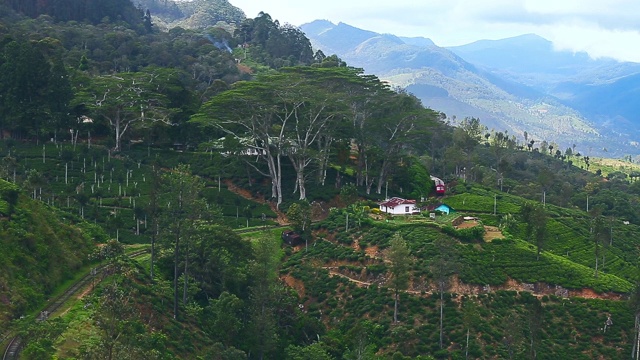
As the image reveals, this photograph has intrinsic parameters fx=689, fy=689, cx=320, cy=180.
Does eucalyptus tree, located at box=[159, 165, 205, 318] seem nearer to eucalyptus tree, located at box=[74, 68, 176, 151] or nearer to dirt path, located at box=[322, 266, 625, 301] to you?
dirt path, located at box=[322, 266, 625, 301]

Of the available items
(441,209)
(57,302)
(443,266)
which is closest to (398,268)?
(443,266)

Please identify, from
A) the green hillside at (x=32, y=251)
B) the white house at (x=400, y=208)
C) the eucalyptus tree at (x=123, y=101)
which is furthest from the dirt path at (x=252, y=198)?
the green hillside at (x=32, y=251)

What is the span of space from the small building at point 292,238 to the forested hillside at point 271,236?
140 millimetres

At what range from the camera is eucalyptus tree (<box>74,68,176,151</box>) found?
196 ft

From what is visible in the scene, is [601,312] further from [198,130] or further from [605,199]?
[605,199]

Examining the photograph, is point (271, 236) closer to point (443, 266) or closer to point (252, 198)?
point (443, 266)

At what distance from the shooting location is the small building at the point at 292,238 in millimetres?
49812

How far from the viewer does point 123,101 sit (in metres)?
60.0

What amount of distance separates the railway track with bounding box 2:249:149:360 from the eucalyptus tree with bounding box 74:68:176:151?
28.1 m

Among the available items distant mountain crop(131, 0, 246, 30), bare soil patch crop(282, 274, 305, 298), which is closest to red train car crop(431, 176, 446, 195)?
bare soil patch crop(282, 274, 305, 298)

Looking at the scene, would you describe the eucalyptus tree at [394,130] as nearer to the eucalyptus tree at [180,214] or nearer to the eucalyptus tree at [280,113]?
the eucalyptus tree at [280,113]

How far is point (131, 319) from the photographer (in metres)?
27.6

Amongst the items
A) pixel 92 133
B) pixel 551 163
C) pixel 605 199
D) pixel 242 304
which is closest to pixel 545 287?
pixel 242 304

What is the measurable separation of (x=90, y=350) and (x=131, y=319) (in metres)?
7.61
